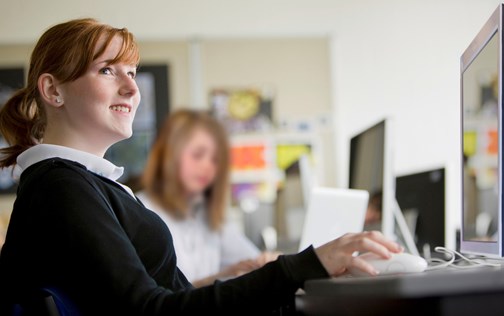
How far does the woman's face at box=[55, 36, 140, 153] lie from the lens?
1106 millimetres

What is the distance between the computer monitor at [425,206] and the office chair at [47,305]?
43.7 inches

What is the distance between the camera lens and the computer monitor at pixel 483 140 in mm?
1014

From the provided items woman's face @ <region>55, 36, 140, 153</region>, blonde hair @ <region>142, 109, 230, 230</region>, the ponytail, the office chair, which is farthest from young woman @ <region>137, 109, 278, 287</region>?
the office chair

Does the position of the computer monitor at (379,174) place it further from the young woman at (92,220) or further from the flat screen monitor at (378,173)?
the young woman at (92,220)

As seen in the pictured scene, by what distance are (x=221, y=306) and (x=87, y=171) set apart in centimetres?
31

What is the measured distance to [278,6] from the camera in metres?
4.23

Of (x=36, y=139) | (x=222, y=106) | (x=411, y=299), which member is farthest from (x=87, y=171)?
(x=222, y=106)

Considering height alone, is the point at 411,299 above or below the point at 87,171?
below

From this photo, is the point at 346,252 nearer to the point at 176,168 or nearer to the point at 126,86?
the point at 126,86

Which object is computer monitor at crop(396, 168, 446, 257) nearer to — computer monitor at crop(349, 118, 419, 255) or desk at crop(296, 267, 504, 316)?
computer monitor at crop(349, 118, 419, 255)

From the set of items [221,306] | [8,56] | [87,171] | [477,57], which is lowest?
[221,306]

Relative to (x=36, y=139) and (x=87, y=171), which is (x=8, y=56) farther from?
(x=87, y=171)

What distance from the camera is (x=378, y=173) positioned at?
163 cm

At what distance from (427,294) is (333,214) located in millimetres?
971
